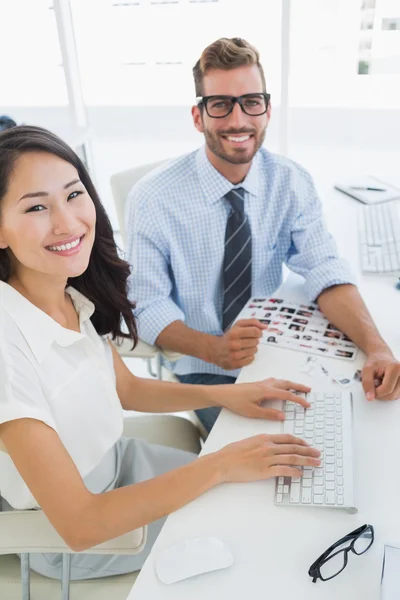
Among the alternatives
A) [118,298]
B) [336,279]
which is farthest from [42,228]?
[336,279]

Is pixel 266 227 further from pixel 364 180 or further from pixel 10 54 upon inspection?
pixel 10 54

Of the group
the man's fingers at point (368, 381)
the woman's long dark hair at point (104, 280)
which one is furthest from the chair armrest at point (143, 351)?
the man's fingers at point (368, 381)

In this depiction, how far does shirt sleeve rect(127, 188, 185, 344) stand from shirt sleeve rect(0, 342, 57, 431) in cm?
66

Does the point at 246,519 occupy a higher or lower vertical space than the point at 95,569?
higher

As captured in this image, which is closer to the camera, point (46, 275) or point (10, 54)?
point (46, 275)

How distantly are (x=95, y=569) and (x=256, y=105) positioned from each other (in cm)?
128

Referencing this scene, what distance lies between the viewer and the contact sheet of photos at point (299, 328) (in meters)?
1.38

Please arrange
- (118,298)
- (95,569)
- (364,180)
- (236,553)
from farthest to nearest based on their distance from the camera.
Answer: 1. (364,180)
2. (118,298)
3. (95,569)
4. (236,553)

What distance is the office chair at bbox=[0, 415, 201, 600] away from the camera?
37.4 inches

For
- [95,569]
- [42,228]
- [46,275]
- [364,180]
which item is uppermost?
[42,228]

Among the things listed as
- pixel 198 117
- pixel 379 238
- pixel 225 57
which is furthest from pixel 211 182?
pixel 379 238

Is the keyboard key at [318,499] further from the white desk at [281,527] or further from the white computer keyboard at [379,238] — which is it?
the white computer keyboard at [379,238]

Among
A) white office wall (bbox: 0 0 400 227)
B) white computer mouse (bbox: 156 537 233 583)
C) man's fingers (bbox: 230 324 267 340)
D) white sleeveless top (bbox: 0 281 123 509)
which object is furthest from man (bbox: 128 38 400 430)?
white office wall (bbox: 0 0 400 227)

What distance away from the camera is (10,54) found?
3.28 metres
